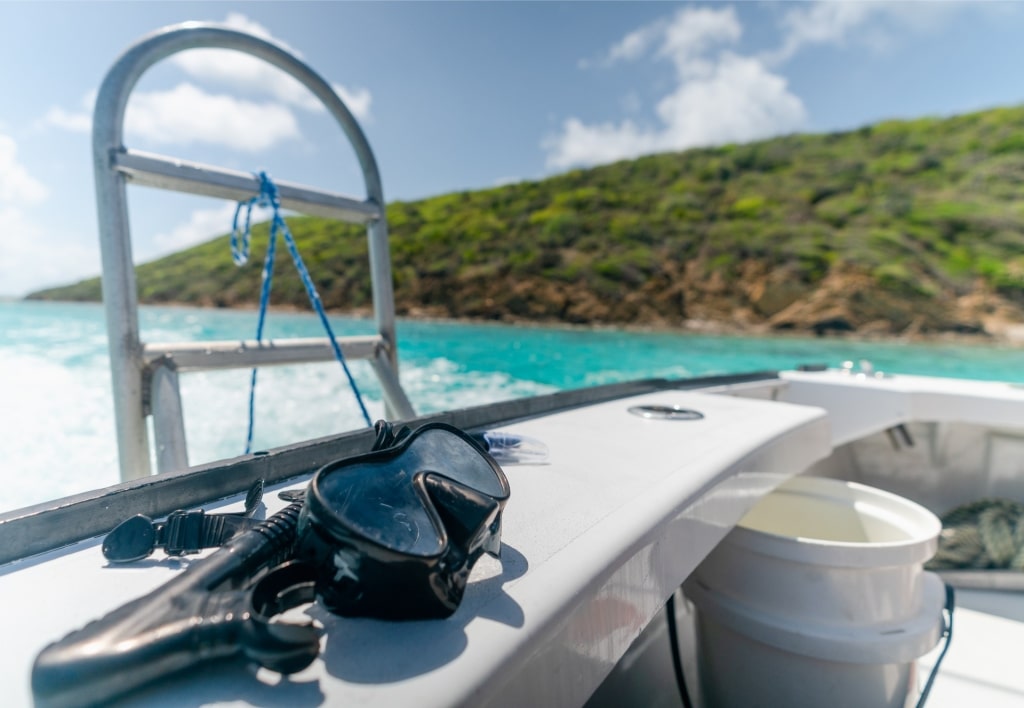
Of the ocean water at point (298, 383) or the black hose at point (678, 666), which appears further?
the ocean water at point (298, 383)

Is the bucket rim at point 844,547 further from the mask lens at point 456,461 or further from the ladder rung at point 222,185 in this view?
the ladder rung at point 222,185

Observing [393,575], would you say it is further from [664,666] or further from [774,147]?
[774,147]

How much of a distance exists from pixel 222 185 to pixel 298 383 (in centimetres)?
560

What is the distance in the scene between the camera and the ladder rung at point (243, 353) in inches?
54.2

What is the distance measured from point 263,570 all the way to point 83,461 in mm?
4486

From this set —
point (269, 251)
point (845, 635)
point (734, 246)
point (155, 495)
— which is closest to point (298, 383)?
point (269, 251)


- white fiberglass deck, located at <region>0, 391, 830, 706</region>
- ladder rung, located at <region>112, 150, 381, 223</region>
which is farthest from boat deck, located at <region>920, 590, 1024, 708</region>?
ladder rung, located at <region>112, 150, 381, 223</region>

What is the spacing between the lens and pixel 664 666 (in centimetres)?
150

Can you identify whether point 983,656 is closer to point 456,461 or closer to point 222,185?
point 456,461

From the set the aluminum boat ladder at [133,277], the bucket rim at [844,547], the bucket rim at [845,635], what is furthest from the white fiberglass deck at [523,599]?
the aluminum boat ladder at [133,277]

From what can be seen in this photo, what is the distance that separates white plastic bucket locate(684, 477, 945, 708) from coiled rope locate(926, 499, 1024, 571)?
1.22m

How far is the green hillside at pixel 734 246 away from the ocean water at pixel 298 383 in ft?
13.7

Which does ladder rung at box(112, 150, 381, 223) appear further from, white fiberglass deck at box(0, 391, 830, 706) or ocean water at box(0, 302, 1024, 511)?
ocean water at box(0, 302, 1024, 511)

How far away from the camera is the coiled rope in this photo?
2.01 meters
